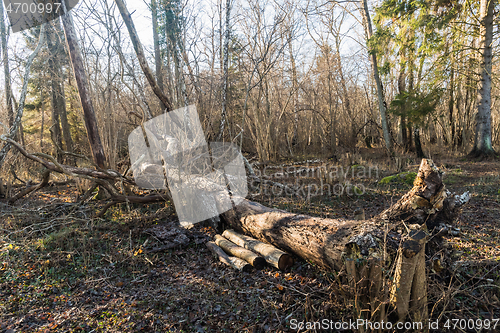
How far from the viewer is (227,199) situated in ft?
16.3

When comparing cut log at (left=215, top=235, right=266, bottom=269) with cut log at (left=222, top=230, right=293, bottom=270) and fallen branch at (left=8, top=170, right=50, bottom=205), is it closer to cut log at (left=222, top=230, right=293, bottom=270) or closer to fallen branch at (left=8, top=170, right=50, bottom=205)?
cut log at (left=222, top=230, right=293, bottom=270)

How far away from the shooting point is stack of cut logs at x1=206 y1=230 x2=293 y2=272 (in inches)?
137

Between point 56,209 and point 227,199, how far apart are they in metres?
3.37

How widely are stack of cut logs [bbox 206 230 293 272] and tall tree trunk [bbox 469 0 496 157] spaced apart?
10778 millimetres

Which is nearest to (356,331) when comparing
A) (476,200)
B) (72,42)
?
(476,200)

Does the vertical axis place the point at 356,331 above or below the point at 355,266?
below

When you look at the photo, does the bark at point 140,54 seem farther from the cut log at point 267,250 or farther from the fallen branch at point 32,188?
the cut log at point 267,250

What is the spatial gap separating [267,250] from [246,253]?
0.30 meters

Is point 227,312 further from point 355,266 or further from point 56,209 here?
point 56,209

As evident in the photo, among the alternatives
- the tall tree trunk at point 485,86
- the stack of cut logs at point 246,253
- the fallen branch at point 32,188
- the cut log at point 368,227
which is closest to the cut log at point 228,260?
the stack of cut logs at point 246,253

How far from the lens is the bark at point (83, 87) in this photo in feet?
18.9

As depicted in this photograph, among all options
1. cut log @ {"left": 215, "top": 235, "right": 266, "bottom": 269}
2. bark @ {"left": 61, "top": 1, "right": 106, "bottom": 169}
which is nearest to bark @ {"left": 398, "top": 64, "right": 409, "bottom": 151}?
Result: cut log @ {"left": 215, "top": 235, "right": 266, "bottom": 269}

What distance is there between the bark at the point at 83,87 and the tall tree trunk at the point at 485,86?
12568 mm

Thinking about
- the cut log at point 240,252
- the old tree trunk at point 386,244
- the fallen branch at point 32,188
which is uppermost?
the fallen branch at point 32,188
